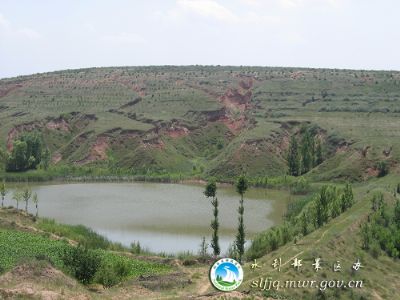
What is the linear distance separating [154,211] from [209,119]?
246ft

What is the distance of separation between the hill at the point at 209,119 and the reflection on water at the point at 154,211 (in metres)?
19.0

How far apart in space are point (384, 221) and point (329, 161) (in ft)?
183

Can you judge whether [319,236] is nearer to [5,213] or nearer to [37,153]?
[5,213]

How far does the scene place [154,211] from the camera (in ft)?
245

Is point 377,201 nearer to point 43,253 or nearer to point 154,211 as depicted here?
point 154,211

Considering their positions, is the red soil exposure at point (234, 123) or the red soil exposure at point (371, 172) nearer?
the red soil exposure at point (371, 172)

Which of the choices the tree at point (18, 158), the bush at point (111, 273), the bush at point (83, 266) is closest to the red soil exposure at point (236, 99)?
the tree at point (18, 158)

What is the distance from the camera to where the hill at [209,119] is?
11519 centimetres

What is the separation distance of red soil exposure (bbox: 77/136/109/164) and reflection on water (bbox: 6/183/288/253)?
953 inches

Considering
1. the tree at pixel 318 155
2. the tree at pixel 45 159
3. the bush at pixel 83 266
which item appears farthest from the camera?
the tree at pixel 45 159

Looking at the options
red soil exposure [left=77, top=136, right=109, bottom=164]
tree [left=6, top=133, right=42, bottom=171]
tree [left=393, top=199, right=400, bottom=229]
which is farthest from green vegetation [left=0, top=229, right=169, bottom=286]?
red soil exposure [left=77, top=136, right=109, bottom=164]

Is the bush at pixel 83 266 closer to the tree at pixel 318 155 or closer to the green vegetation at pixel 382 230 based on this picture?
the green vegetation at pixel 382 230

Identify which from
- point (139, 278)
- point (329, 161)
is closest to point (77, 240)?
point (139, 278)

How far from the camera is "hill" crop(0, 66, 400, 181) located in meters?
115
